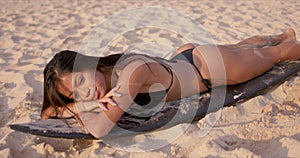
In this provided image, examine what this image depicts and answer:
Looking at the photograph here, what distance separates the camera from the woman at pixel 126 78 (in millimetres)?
1848

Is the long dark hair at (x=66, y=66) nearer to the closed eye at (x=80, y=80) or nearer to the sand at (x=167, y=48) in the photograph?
the closed eye at (x=80, y=80)

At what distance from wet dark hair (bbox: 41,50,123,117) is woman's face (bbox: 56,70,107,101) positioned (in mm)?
29

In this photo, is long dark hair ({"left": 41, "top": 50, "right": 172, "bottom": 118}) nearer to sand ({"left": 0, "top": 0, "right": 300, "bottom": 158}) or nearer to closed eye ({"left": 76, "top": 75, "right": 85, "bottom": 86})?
closed eye ({"left": 76, "top": 75, "right": 85, "bottom": 86})

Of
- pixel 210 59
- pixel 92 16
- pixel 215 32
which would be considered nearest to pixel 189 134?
pixel 210 59

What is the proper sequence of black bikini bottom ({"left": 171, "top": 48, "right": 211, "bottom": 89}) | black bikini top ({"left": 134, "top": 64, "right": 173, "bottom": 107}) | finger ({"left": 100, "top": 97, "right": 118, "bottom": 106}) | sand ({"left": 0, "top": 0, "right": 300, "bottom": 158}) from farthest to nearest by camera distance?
black bikini bottom ({"left": 171, "top": 48, "right": 211, "bottom": 89}) → black bikini top ({"left": 134, "top": 64, "right": 173, "bottom": 107}) → sand ({"left": 0, "top": 0, "right": 300, "bottom": 158}) → finger ({"left": 100, "top": 97, "right": 118, "bottom": 106})

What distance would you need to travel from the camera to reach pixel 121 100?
1.84 m

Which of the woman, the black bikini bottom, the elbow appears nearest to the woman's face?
the woman

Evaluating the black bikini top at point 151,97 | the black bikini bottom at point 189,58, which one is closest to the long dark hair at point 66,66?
the black bikini top at point 151,97

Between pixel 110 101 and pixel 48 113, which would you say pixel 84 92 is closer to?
pixel 110 101

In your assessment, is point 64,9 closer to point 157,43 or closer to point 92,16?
point 92,16

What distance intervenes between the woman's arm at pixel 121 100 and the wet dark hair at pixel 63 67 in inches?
5.7

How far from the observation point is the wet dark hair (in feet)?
6.07

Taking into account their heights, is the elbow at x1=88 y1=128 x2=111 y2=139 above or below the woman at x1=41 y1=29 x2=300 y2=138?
below

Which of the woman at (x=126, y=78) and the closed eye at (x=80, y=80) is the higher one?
the closed eye at (x=80, y=80)
